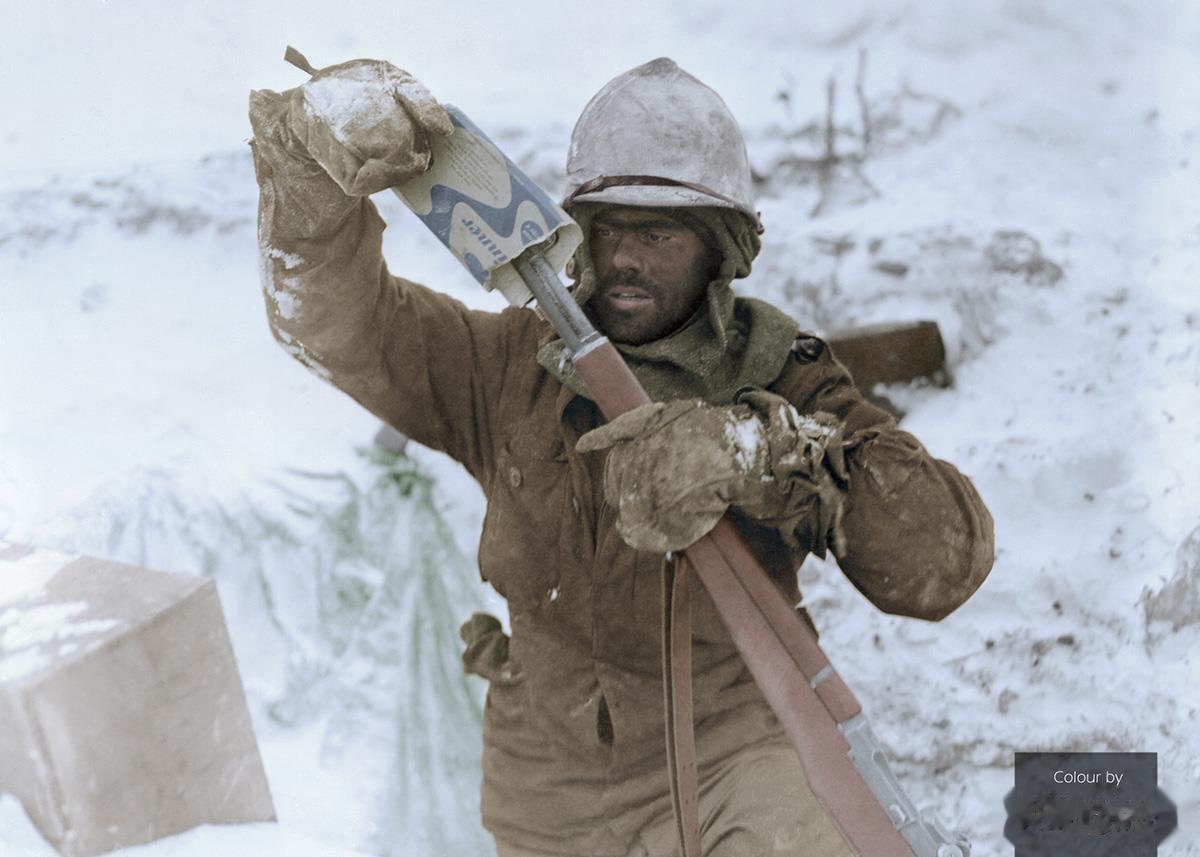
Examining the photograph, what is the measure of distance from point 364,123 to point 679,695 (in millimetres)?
846

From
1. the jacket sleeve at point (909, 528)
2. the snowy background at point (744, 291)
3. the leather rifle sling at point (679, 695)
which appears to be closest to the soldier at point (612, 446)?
the jacket sleeve at point (909, 528)

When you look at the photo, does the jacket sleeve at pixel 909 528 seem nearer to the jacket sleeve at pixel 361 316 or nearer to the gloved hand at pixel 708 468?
the gloved hand at pixel 708 468

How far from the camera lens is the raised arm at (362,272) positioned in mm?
1587

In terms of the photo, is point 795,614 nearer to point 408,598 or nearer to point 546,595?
point 546,595

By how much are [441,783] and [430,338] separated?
147cm

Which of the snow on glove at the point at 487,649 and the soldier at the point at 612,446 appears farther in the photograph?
the snow on glove at the point at 487,649

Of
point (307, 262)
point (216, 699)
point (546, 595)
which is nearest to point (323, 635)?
point (216, 699)

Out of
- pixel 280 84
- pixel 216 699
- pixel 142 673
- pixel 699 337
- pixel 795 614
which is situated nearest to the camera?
pixel 795 614

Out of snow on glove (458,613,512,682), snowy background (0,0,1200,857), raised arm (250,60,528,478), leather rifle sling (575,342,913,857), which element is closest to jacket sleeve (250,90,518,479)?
raised arm (250,60,528,478)

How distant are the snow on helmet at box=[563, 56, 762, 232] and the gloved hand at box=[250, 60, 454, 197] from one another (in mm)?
289

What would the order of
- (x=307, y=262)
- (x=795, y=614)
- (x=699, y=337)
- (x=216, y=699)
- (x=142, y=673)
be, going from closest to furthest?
(x=795, y=614), (x=307, y=262), (x=699, y=337), (x=142, y=673), (x=216, y=699)

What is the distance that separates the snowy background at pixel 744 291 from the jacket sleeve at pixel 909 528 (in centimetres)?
135

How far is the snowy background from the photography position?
123 inches

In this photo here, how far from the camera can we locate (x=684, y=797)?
171 cm
